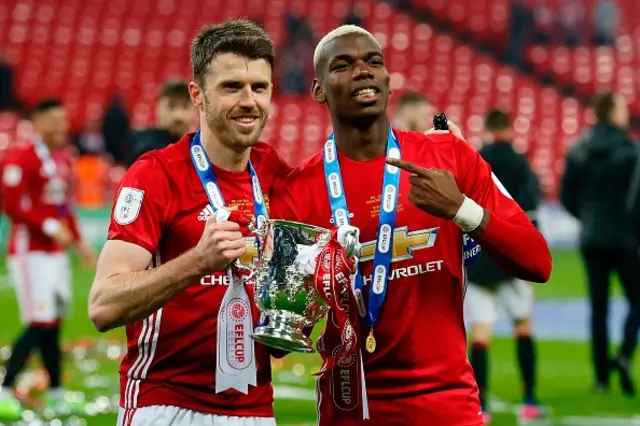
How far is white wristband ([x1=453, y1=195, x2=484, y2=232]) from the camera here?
3.69m

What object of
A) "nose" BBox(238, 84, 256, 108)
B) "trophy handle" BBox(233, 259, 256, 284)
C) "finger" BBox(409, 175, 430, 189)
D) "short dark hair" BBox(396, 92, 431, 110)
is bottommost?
"trophy handle" BBox(233, 259, 256, 284)

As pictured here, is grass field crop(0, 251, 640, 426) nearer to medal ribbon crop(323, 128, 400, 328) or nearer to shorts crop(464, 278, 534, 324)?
shorts crop(464, 278, 534, 324)

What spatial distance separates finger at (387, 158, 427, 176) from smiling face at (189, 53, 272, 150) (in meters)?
0.43

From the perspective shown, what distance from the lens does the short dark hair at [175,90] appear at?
736 cm

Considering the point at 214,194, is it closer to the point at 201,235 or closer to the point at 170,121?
the point at 201,235

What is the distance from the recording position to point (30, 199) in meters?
8.82

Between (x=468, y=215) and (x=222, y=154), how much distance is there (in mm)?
825

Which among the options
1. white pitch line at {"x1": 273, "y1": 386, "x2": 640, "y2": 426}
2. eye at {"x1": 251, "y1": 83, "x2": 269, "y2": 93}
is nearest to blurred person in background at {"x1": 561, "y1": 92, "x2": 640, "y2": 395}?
white pitch line at {"x1": 273, "y1": 386, "x2": 640, "y2": 426}

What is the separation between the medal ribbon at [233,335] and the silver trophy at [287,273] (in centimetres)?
17

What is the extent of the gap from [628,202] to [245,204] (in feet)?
19.1

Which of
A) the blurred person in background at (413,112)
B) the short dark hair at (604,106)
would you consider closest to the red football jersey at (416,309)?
the blurred person in background at (413,112)

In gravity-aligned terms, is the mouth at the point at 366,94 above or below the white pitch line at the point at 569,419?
above

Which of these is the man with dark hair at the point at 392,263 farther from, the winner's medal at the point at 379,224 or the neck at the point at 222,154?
the neck at the point at 222,154

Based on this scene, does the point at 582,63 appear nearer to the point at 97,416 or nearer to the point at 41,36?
the point at 41,36
